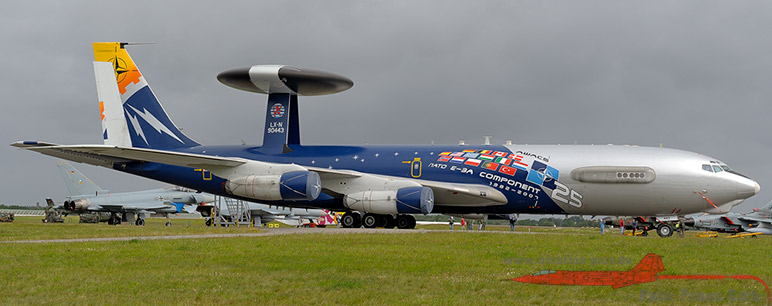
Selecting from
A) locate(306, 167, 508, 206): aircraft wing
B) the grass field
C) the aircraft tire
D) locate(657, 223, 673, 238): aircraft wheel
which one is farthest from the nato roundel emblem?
locate(657, 223, 673, 238): aircraft wheel

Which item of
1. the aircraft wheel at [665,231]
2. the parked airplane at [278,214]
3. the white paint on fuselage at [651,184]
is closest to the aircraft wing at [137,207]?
the parked airplane at [278,214]

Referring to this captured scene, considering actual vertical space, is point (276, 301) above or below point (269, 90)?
below

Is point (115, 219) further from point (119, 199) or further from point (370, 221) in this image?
point (370, 221)

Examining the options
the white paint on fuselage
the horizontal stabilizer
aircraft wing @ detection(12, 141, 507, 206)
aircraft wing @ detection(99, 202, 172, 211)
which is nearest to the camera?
the white paint on fuselage

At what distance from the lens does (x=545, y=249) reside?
17.6 meters

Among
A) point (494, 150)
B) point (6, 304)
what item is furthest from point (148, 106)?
point (6, 304)

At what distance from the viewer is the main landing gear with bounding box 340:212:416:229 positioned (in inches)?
1224

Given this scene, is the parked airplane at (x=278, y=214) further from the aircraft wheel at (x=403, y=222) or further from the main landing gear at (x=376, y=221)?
the aircraft wheel at (x=403, y=222)

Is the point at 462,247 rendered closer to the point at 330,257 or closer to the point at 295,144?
the point at 330,257

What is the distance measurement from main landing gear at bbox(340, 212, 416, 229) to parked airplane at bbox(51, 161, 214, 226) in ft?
91.4

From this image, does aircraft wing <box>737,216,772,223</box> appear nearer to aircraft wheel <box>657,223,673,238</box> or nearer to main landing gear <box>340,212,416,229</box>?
aircraft wheel <box>657,223,673,238</box>

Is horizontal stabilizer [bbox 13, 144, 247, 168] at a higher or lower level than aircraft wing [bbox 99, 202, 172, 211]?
higher

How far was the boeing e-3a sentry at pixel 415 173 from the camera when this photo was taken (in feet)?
89.0

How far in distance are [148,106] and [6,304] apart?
28.4 meters
